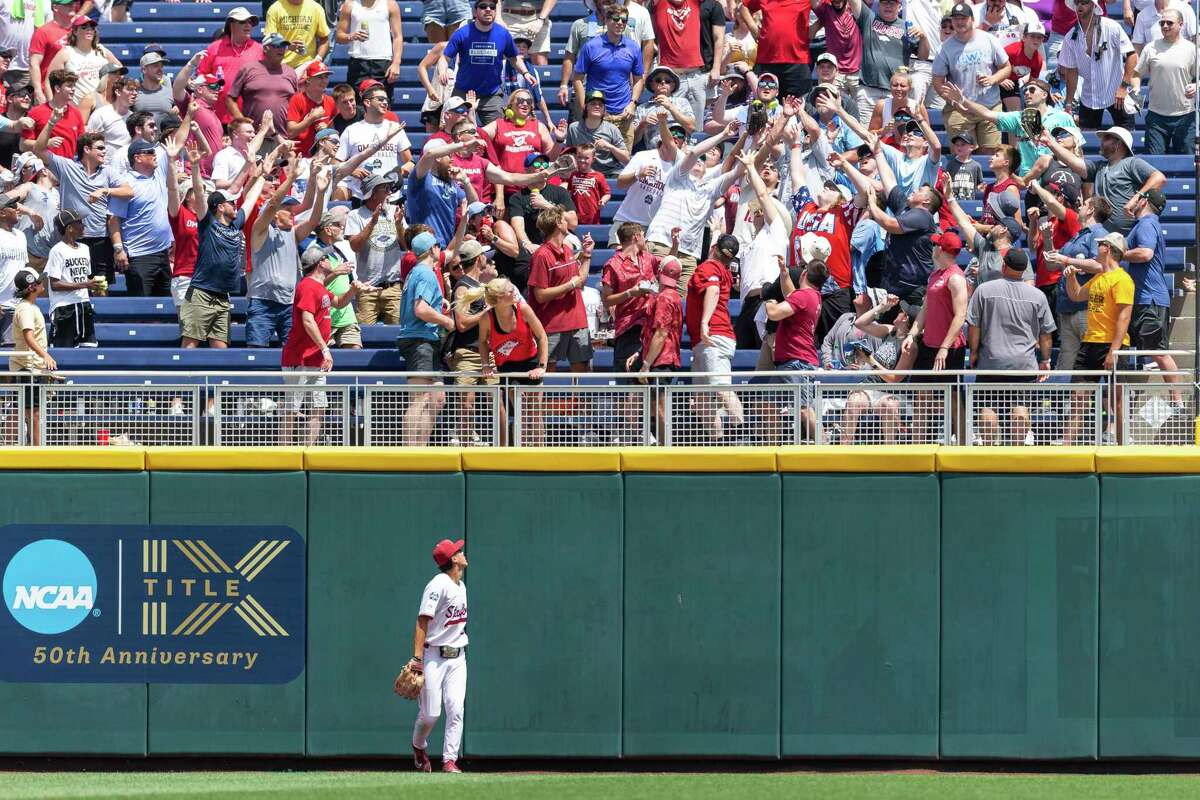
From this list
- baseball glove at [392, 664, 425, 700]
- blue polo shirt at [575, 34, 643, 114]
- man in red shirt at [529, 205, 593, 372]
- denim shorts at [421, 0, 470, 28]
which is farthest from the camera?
denim shorts at [421, 0, 470, 28]

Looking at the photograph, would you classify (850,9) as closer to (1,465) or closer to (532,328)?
(532,328)

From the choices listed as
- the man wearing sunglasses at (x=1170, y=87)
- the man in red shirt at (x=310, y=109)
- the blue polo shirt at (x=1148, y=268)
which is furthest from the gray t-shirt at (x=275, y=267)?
the man wearing sunglasses at (x=1170, y=87)

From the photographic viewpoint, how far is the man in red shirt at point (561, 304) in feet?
47.5

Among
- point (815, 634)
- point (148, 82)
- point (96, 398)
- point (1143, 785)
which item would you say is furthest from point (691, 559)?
point (148, 82)

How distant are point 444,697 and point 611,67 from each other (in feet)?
27.1

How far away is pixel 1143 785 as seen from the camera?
12.0m

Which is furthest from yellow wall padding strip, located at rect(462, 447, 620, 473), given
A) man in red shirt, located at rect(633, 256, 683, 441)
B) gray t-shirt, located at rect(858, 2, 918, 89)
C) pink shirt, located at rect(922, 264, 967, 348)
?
gray t-shirt, located at rect(858, 2, 918, 89)

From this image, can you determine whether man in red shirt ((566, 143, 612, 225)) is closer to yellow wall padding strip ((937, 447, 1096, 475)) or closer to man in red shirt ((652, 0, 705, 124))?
man in red shirt ((652, 0, 705, 124))

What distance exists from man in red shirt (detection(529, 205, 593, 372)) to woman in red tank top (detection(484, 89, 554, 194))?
10.0 feet

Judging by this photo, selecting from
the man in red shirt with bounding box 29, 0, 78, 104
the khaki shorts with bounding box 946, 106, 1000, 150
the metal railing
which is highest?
the man in red shirt with bounding box 29, 0, 78, 104

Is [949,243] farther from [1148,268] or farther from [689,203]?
[689,203]

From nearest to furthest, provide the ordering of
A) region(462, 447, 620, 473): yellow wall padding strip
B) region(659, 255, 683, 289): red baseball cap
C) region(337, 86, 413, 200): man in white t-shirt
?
region(462, 447, 620, 473): yellow wall padding strip → region(659, 255, 683, 289): red baseball cap → region(337, 86, 413, 200): man in white t-shirt

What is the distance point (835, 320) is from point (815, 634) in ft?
11.4

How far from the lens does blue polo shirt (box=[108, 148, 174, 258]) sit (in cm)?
1714
